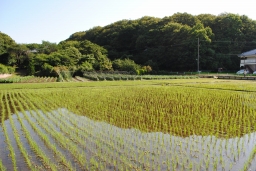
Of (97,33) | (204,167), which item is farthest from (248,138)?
(97,33)

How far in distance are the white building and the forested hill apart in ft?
8.31

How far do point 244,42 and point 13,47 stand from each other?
41.5 metres

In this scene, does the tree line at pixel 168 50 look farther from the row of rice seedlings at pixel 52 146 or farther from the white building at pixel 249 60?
the row of rice seedlings at pixel 52 146

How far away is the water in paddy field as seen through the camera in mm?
4191

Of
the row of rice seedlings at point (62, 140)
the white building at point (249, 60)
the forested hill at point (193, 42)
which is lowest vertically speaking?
the row of rice seedlings at point (62, 140)

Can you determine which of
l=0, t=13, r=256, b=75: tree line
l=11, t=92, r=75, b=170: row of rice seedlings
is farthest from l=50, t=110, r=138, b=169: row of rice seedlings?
l=0, t=13, r=256, b=75: tree line

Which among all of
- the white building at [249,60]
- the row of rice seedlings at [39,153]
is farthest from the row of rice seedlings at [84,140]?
the white building at [249,60]

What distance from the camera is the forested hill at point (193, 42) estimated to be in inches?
1517

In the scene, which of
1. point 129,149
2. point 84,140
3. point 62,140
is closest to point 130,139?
point 129,149

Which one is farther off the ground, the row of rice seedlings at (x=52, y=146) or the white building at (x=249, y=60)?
the white building at (x=249, y=60)

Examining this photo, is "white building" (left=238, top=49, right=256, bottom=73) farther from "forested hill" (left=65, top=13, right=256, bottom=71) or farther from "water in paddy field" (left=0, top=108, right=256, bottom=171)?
"water in paddy field" (left=0, top=108, right=256, bottom=171)

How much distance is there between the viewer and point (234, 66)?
4003 centimetres

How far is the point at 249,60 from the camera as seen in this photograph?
35.7 m

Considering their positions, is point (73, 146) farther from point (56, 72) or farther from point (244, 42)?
point (244, 42)
